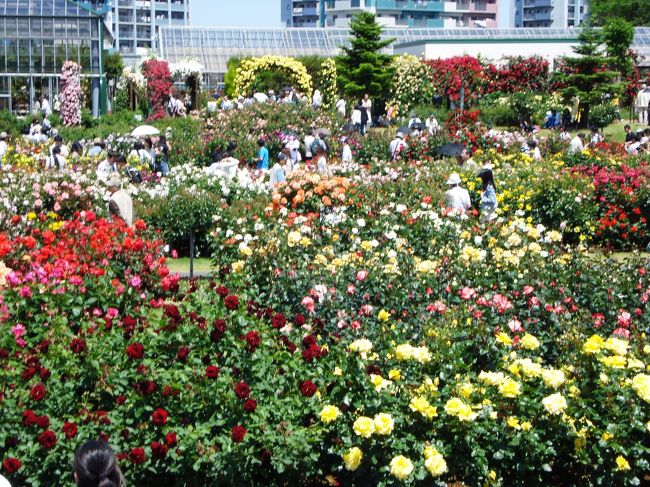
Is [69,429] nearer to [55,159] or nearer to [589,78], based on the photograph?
[55,159]

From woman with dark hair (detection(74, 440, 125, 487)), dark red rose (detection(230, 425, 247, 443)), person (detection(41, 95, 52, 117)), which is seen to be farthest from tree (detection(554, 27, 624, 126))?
woman with dark hair (detection(74, 440, 125, 487))

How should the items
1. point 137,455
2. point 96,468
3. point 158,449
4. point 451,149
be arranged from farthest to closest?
point 451,149, point 158,449, point 137,455, point 96,468

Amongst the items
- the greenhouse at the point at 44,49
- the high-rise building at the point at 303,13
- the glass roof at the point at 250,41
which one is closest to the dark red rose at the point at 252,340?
the greenhouse at the point at 44,49

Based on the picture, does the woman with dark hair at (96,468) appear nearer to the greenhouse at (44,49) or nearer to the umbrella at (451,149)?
the umbrella at (451,149)

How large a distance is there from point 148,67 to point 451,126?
14.2 m

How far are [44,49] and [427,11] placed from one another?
6759 cm

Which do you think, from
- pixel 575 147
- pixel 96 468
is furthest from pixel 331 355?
pixel 575 147

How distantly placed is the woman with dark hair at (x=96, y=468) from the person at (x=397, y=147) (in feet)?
51.1

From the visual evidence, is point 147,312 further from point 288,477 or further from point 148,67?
point 148,67

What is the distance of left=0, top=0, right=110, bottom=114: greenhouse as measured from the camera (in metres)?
31.2

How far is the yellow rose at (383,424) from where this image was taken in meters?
4.60

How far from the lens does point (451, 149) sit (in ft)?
61.7

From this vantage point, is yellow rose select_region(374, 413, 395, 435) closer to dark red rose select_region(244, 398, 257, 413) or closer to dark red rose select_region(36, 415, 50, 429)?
dark red rose select_region(244, 398, 257, 413)

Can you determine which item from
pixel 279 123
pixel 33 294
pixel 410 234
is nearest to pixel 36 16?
pixel 279 123
